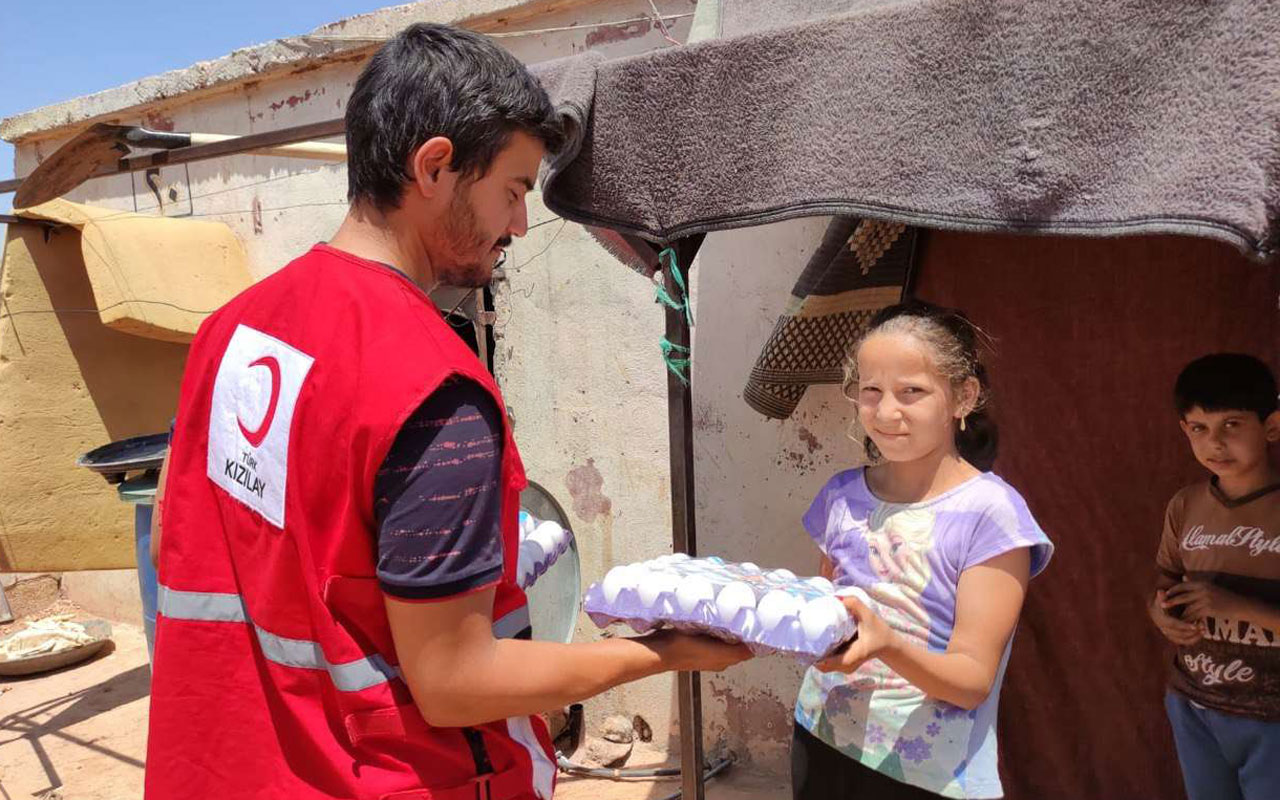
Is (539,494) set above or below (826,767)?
above

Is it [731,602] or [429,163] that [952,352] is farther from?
[429,163]

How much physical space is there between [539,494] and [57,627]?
3781 millimetres

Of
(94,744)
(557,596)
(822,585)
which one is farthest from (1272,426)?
(94,744)

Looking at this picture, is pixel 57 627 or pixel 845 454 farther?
pixel 57 627

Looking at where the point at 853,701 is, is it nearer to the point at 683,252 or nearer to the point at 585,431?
the point at 683,252

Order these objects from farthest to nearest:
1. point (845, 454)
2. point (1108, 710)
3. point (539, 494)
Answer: point (539, 494) → point (845, 454) → point (1108, 710)

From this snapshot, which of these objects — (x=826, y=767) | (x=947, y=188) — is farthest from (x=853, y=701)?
(x=947, y=188)

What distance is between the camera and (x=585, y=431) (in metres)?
3.84

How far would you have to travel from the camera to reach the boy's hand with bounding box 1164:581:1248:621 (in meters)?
1.89

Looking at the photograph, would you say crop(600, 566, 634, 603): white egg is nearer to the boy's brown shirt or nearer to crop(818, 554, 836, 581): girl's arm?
crop(818, 554, 836, 581): girl's arm

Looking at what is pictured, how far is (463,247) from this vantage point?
1.14 meters

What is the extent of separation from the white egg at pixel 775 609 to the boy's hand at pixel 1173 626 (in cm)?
121

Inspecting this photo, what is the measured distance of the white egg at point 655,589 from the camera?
1314mm

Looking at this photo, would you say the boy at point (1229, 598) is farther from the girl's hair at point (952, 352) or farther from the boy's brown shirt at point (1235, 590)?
the girl's hair at point (952, 352)
